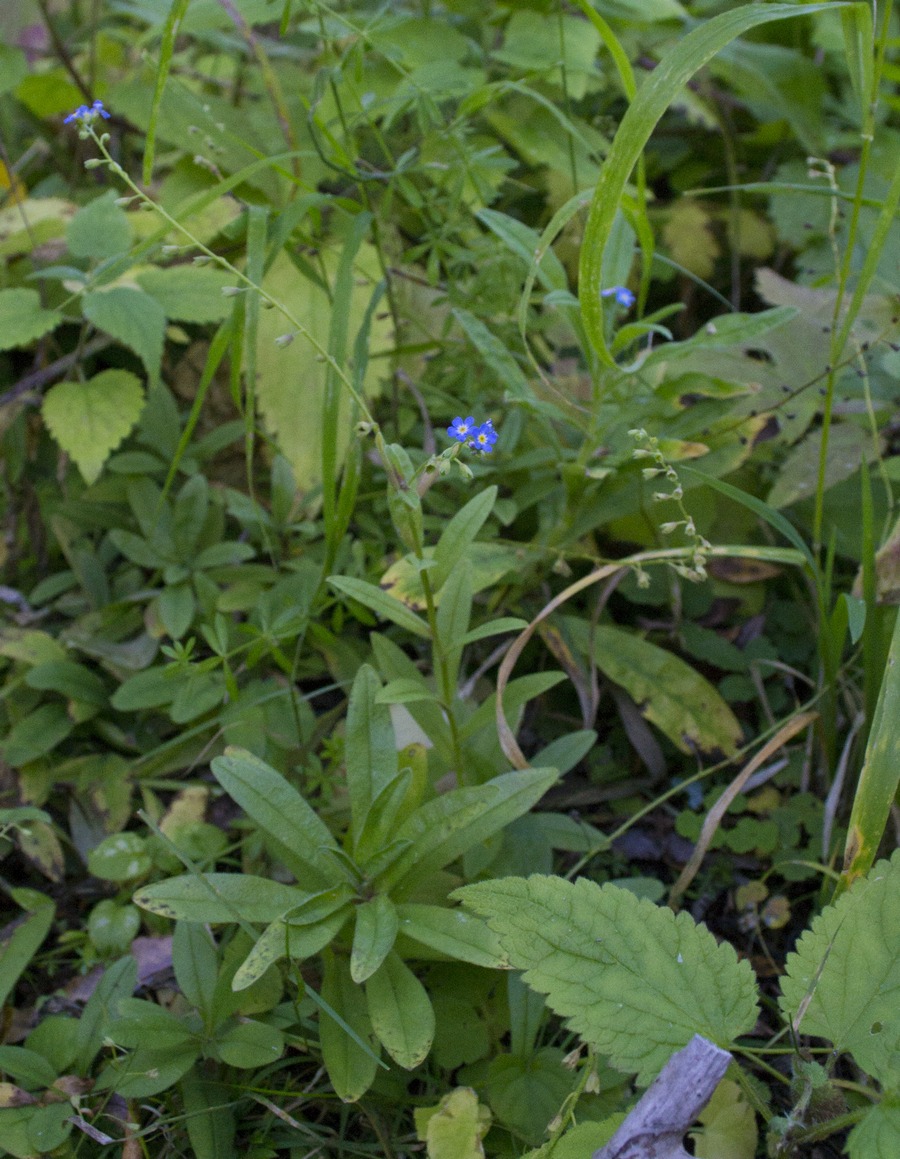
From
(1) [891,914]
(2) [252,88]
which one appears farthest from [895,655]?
(2) [252,88]

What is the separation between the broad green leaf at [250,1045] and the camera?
4.62 ft

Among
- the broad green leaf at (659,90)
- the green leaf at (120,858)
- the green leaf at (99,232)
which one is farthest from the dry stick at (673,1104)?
the green leaf at (99,232)

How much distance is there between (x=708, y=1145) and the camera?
138cm

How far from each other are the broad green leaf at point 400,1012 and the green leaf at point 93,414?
122 cm

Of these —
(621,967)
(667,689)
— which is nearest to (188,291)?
(667,689)

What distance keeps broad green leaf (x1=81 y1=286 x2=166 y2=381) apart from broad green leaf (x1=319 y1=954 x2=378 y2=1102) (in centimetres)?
125

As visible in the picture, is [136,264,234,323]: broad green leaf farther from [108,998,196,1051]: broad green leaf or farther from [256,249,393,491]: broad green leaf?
[108,998,196,1051]: broad green leaf

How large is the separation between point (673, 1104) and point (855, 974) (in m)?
0.29

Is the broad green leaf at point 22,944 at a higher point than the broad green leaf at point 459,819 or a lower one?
lower

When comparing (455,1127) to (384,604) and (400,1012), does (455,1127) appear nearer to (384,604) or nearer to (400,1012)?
(400,1012)

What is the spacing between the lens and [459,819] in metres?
1.46

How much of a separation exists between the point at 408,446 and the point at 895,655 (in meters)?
1.21

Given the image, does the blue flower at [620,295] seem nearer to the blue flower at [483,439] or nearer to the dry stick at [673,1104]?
the blue flower at [483,439]

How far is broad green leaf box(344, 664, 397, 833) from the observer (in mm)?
1539
